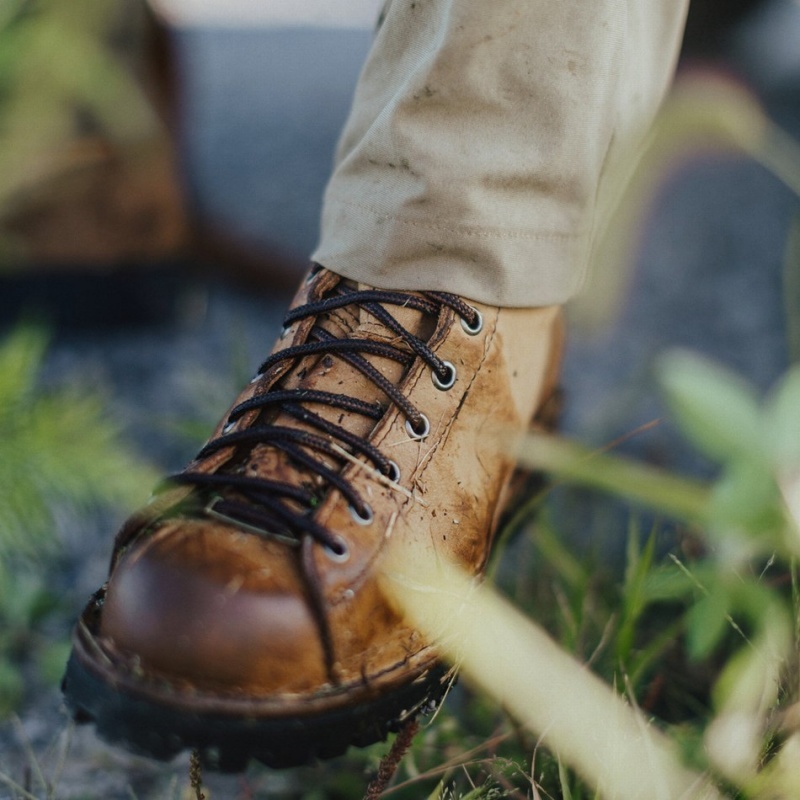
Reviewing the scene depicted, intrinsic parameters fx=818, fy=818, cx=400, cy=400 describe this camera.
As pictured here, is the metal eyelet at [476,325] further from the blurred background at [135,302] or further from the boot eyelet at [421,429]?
the blurred background at [135,302]

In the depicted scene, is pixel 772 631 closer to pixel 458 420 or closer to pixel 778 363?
pixel 458 420

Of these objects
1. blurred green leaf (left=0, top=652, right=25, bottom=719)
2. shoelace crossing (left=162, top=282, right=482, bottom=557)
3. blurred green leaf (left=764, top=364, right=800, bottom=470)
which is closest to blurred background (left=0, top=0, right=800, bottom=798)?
blurred green leaf (left=0, top=652, right=25, bottom=719)

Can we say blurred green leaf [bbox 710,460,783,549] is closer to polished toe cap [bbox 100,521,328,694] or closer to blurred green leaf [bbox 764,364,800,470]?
blurred green leaf [bbox 764,364,800,470]

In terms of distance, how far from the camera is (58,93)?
197cm

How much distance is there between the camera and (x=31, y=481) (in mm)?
1366

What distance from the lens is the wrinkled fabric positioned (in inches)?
38.8

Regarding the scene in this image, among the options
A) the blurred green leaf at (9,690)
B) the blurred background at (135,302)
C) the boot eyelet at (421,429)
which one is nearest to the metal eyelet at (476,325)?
the boot eyelet at (421,429)

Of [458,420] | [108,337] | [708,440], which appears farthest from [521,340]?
[108,337]

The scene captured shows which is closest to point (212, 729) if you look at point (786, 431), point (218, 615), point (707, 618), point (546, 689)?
point (218, 615)

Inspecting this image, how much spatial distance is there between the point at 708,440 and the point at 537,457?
34 centimetres

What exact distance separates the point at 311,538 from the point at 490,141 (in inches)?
20.9

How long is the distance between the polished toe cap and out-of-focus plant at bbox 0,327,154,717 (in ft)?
1.76

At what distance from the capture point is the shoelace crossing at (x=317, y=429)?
0.88 m

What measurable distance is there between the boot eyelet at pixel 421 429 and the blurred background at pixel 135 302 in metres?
0.61
